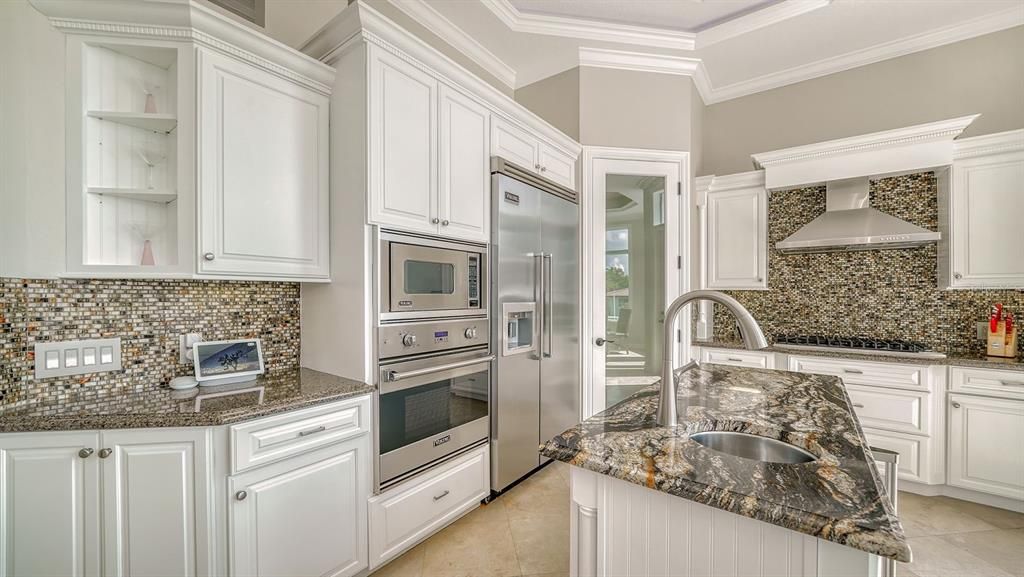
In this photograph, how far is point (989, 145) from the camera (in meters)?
2.53

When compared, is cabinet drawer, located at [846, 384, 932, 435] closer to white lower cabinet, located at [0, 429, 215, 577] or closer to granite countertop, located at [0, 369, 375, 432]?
granite countertop, located at [0, 369, 375, 432]

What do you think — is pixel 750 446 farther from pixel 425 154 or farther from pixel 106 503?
pixel 106 503

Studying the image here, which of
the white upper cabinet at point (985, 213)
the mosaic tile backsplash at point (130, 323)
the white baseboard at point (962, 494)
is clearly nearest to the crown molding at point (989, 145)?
the white upper cabinet at point (985, 213)

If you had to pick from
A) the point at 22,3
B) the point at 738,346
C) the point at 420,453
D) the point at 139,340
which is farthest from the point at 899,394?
the point at 22,3

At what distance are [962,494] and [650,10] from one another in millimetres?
3760

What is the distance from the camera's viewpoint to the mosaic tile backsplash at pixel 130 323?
144cm

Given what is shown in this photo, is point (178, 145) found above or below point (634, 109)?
below

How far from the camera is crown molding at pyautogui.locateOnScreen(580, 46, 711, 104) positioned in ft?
10.4

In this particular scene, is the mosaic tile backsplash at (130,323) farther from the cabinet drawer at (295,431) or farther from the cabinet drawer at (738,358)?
the cabinet drawer at (738,358)

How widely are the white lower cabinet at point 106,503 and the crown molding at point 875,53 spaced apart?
4505 millimetres

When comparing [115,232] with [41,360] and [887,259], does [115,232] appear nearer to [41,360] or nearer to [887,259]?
[41,360]

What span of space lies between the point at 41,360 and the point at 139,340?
0.27 metres

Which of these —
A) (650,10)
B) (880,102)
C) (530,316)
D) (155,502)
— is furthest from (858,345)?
(155,502)

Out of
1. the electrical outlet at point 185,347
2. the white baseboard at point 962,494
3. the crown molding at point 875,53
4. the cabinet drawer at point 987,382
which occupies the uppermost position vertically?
the crown molding at point 875,53
